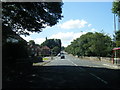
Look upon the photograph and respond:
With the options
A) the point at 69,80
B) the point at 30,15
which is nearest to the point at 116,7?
the point at 30,15

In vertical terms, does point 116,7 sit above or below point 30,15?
above

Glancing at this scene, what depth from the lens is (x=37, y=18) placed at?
66.3ft

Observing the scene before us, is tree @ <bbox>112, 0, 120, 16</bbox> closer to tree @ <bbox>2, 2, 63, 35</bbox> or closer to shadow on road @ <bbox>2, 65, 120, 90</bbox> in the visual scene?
tree @ <bbox>2, 2, 63, 35</bbox>

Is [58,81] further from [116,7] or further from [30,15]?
[116,7]

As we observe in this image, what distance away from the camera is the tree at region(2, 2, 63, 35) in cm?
1870

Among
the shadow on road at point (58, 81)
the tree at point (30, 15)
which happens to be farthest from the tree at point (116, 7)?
the shadow on road at point (58, 81)

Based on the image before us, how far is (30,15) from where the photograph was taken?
64.3 feet

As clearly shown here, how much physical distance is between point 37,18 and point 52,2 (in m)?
2.19

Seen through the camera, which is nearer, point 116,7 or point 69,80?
point 69,80

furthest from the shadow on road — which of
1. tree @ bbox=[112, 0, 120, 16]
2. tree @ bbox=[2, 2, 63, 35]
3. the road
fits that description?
tree @ bbox=[112, 0, 120, 16]

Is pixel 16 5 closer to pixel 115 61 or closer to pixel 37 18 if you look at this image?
pixel 37 18

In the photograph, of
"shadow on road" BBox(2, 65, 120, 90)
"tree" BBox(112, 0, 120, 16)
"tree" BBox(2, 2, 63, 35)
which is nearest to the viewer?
"shadow on road" BBox(2, 65, 120, 90)

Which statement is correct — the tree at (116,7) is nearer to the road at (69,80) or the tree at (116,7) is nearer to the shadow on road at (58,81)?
the road at (69,80)

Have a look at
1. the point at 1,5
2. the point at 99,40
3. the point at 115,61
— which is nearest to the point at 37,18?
the point at 1,5
